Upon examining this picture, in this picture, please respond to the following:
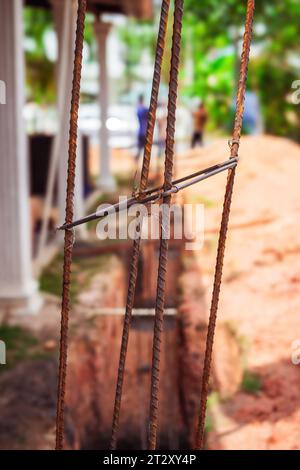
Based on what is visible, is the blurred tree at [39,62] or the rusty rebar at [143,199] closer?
the rusty rebar at [143,199]

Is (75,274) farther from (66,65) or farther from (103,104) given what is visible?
(103,104)

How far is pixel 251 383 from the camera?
581 centimetres

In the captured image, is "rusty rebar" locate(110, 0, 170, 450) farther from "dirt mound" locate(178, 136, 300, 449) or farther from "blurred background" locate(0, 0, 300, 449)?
"dirt mound" locate(178, 136, 300, 449)

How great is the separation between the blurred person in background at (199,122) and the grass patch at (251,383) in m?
11.8

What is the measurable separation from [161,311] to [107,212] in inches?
16.3

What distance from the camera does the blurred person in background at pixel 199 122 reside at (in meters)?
17.0

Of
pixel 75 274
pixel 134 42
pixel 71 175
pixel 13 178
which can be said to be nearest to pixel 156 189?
pixel 71 175

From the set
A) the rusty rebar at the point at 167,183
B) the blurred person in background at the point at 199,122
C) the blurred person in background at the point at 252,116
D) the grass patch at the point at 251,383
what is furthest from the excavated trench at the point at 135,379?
the blurred person in background at the point at 252,116

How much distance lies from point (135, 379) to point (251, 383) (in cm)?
290

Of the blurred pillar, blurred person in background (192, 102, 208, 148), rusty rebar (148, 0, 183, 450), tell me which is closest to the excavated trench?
the blurred pillar

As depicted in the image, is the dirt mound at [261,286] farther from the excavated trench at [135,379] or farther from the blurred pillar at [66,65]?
the blurred pillar at [66,65]

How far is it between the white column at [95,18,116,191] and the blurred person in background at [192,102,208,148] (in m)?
2.67

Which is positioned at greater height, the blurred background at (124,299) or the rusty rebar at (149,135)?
the rusty rebar at (149,135)

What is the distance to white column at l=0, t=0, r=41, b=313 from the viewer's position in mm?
6780
